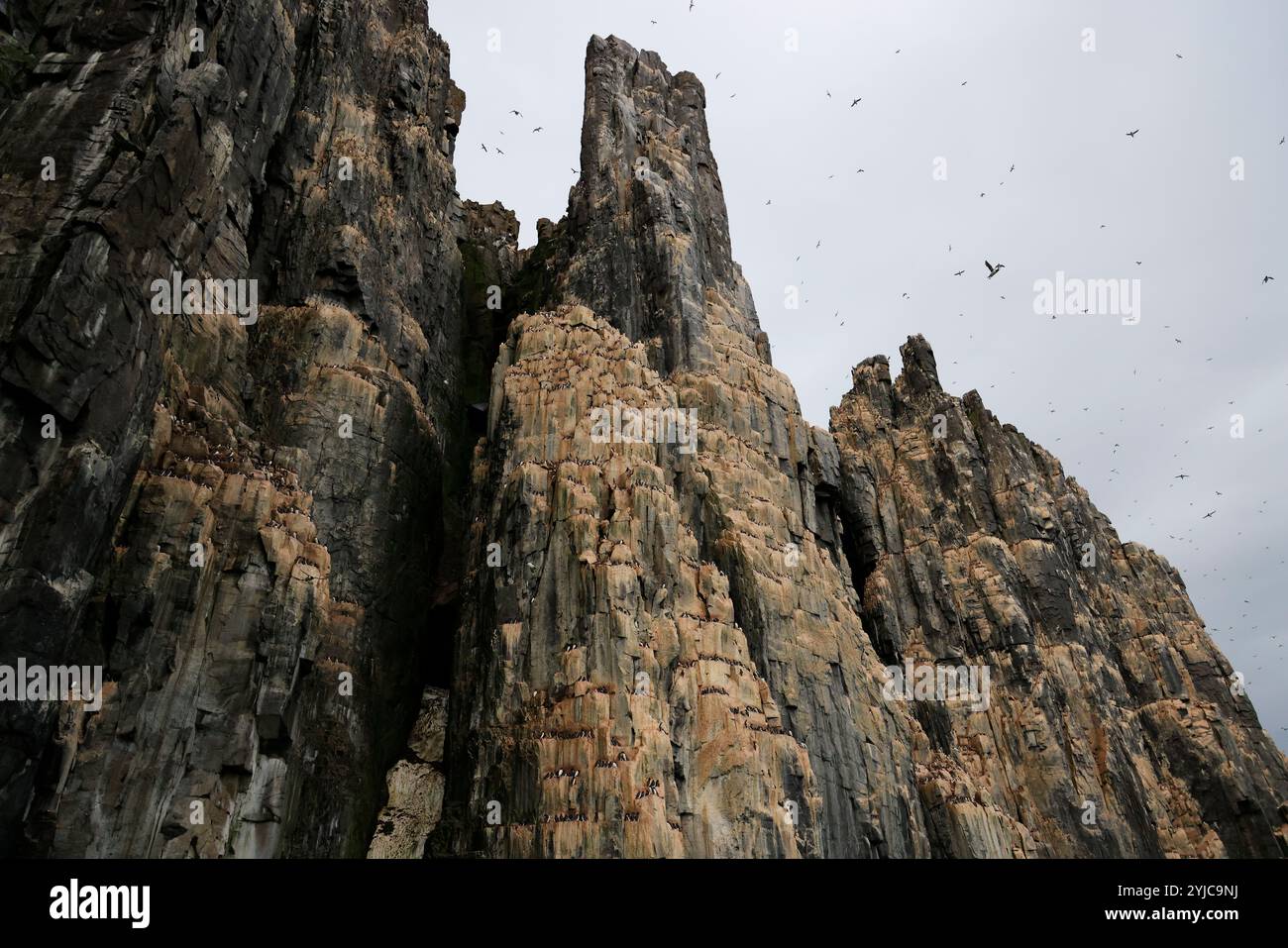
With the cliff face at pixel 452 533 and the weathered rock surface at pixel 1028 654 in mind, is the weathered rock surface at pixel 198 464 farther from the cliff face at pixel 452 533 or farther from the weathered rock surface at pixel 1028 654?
the weathered rock surface at pixel 1028 654

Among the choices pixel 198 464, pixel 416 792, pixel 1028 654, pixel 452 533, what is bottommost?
pixel 416 792

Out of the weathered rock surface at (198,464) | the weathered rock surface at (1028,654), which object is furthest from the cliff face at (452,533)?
the weathered rock surface at (1028,654)

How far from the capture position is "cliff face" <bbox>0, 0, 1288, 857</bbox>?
84.2ft

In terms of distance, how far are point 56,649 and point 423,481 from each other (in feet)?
76.9

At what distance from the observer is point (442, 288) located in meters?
55.8

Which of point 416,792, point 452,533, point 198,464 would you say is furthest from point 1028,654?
point 198,464

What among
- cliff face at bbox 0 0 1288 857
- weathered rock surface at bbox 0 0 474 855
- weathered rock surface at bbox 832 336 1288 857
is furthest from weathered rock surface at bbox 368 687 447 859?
weathered rock surface at bbox 832 336 1288 857

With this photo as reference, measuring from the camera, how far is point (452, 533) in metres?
47.0

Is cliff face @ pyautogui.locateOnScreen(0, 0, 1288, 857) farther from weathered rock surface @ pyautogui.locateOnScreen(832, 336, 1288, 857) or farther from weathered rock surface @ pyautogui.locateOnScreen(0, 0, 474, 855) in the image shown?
weathered rock surface @ pyautogui.locateOnScreen(832, 336, 1288, 857)

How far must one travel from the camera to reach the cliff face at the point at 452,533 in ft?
84.2

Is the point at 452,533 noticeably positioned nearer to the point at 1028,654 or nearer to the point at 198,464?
the point at 198,464

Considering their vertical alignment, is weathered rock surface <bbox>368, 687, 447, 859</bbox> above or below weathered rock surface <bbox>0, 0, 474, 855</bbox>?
below

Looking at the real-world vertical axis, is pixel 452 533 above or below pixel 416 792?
above
